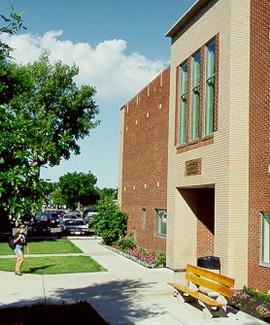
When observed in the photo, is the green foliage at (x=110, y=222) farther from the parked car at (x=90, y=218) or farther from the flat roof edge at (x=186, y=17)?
the flat roof edge at (x=186, y=17)

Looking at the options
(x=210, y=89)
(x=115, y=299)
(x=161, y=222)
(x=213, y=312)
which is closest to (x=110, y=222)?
(x=161, y=222)

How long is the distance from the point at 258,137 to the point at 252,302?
14.9 feet

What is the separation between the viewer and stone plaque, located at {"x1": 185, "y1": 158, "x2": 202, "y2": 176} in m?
16.5

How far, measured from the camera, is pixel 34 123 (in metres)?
6.92

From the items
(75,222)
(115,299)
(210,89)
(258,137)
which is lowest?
(115,299)

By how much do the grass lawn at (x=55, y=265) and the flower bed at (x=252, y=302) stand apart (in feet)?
23.2

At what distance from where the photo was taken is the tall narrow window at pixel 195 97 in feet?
56.4

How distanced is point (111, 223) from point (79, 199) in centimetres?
7292

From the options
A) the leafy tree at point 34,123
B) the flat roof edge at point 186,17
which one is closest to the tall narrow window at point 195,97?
the flat roof edge at point 186,17

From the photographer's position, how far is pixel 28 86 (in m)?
35.9

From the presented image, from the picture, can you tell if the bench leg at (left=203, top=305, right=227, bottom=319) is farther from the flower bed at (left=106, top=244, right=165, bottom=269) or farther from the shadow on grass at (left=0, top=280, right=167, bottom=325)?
the flower bed at (left=106, top=244, right=165, bottom=269)

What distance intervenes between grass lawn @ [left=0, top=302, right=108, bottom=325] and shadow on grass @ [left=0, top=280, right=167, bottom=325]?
39cm

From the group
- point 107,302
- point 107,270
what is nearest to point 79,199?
point 107,270

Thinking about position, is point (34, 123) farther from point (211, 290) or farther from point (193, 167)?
point (193, 167)
